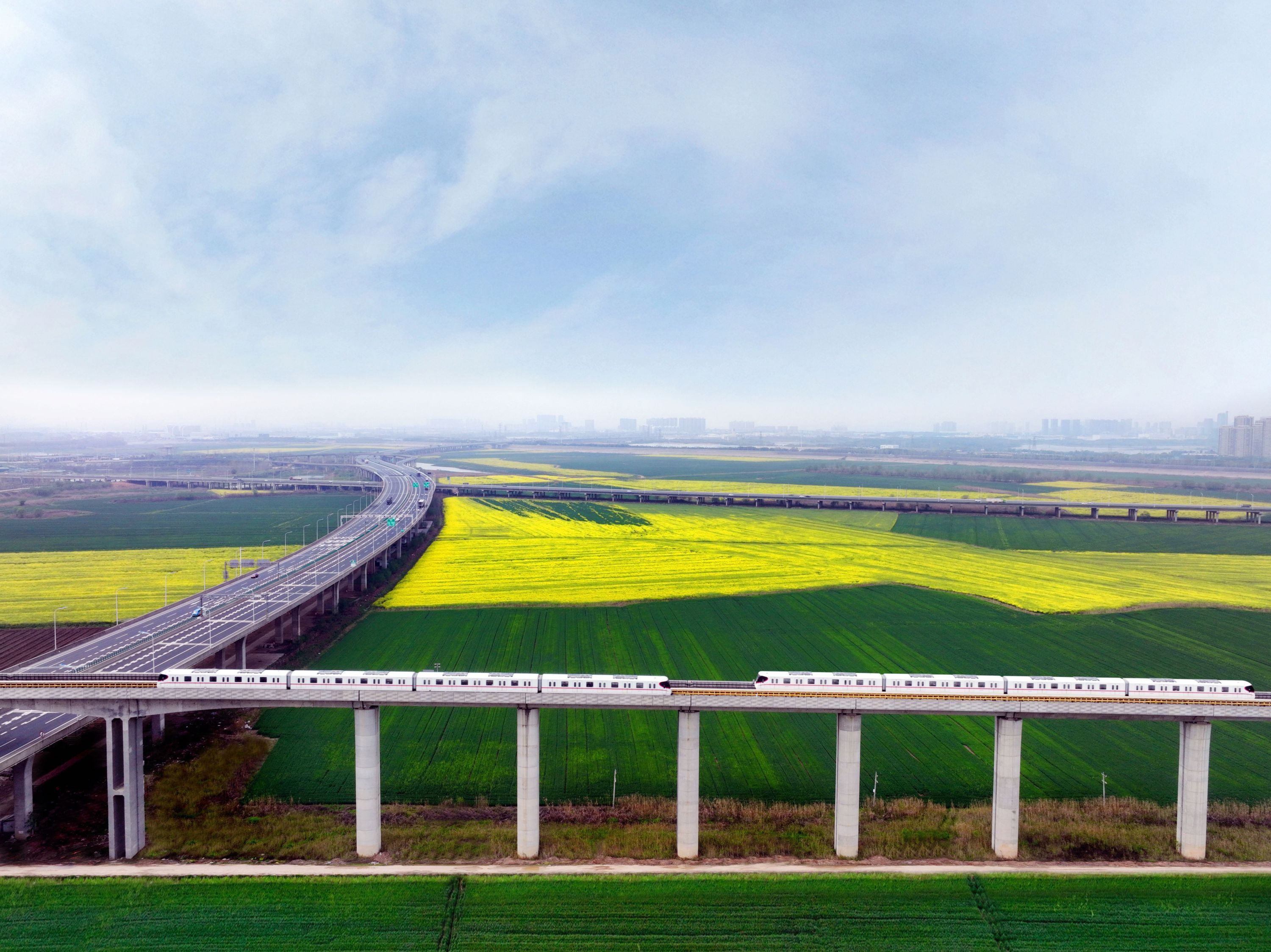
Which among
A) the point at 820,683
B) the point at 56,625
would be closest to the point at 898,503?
the point at 820,683

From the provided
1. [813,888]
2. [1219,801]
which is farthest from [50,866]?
[1219,801]

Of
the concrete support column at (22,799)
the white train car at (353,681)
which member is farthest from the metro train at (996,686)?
the concrete support column at (22,799)

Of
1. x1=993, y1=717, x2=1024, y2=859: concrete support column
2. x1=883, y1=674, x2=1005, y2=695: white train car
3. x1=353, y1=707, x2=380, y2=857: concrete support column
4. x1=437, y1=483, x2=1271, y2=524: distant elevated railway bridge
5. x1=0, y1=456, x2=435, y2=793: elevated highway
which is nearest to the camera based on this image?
x1=353, y1=707, x2=380, y2=857: concrete support column

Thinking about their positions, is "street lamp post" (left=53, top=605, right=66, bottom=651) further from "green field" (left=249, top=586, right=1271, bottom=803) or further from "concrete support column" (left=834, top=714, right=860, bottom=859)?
"concrete support column" (left=834, top=714, right=860, bottom=859)

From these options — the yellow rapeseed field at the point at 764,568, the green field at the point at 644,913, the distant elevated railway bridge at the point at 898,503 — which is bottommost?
the green field at the point at 644,913

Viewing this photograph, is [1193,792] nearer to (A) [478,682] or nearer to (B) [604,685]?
(B) [604,685]

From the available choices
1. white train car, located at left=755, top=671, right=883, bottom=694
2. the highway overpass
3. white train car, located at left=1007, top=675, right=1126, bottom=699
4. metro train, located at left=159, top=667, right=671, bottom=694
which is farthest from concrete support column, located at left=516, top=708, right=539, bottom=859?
white train car, located at left=1007, top=675, right=1126, bottom=699

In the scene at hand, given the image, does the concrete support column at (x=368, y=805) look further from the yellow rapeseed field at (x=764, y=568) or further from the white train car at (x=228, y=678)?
the yellow rapeseed field at (x=764, y=568)
